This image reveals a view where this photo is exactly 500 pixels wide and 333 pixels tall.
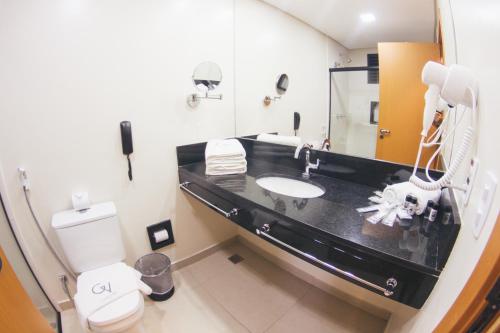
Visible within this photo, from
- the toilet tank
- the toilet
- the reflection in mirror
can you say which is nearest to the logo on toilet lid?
the toilet

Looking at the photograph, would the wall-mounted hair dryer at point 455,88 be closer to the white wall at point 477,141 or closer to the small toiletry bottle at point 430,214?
the white wall at point 477,141

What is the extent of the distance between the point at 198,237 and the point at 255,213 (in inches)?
41.5

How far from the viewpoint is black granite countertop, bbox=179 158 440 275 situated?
727mm

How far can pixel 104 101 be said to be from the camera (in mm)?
1331

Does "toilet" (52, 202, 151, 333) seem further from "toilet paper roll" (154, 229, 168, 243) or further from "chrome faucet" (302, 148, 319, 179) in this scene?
"chrome faucet" (302, 148, 319, 179)

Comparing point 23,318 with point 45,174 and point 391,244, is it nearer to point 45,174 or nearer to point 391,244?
point 45,174

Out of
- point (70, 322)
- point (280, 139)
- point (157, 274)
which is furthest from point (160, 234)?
point (280, 139)

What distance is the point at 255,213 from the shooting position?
1.12 meters

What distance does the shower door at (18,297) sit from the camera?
32.1 inches

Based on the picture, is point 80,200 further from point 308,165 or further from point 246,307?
point 308,165

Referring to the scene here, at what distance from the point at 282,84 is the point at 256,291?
1.60 metres

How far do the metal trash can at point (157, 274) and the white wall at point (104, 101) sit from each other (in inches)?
3.2

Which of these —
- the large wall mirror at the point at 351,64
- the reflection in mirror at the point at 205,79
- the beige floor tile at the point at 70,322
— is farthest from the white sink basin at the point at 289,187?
the beige floor tile at the point at 70,322

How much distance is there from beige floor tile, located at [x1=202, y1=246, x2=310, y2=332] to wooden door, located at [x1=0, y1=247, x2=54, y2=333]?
1.01 meters
